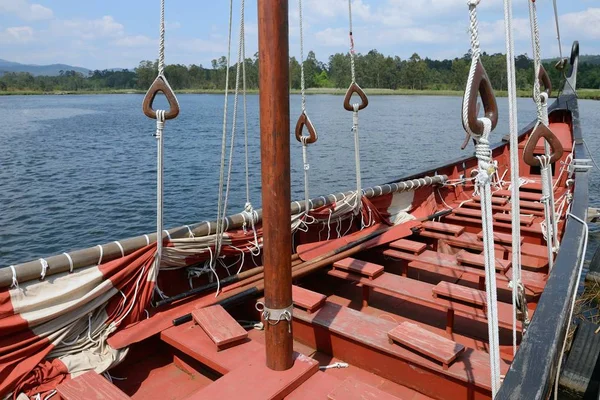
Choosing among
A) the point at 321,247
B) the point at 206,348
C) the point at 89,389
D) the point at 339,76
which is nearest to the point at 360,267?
the point at 321,247

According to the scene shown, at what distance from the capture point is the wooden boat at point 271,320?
2.67 metres

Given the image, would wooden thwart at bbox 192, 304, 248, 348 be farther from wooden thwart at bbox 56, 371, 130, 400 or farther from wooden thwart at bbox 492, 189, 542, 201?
wooden thwart at bbox 492, 189, 542, 201

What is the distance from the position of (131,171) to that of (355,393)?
19.0 meters

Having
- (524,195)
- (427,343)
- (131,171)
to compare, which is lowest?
(427,343)

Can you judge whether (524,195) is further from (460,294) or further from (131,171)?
(131,171)

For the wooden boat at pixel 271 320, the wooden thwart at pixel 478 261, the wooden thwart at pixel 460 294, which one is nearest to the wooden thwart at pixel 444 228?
the wooden boat at pixel 271 320

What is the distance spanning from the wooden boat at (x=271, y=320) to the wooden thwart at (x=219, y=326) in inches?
0.6

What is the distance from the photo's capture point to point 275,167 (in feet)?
8.49

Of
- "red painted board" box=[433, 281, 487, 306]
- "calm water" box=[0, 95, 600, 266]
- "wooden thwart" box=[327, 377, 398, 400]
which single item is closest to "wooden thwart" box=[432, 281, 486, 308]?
"red painted board" box=[433, 281, 487, 306]

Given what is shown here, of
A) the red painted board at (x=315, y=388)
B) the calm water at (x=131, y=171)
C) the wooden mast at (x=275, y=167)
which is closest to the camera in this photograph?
the wooden mast at (x=275, y=167)

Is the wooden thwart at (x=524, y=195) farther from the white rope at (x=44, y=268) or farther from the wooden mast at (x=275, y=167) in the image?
the white rope at (x=44, y=268)

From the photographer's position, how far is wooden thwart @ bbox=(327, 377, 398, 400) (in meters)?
2.60

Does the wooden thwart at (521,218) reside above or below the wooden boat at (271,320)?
above

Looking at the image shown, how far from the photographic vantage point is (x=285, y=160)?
103 inches
